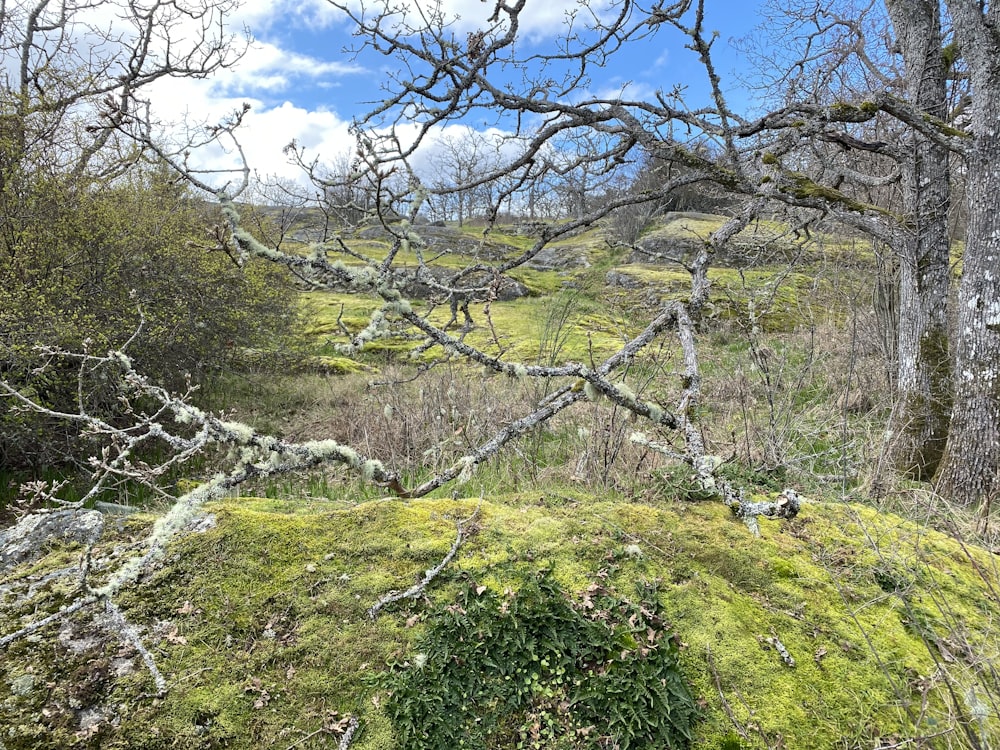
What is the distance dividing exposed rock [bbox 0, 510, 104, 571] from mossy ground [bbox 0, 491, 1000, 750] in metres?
0.09

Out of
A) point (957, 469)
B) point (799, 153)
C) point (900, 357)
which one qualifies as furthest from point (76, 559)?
point (799, 153)

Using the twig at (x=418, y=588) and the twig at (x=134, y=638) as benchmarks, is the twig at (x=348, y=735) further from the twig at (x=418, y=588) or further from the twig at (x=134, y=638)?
the twig at (x=134, y=638)

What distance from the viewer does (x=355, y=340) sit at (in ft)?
5.63

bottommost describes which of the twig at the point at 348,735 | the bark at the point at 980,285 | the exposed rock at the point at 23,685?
the twig at the point at 348,735

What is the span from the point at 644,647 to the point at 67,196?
26.5 feet

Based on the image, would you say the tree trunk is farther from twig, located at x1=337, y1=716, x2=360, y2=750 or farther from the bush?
the bush

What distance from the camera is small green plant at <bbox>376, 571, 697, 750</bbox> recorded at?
1467 mm

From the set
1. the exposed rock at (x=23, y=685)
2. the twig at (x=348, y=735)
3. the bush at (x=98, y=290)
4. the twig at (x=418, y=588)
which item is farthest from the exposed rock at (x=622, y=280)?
the exposed rock at (x=23, y=685)

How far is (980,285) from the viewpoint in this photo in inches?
178

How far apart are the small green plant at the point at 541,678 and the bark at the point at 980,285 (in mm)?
4491

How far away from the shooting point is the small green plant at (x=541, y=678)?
4.81ft

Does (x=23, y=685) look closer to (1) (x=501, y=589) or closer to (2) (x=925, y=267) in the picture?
→ (1) (x=501, y=589)

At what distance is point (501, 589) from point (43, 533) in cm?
162

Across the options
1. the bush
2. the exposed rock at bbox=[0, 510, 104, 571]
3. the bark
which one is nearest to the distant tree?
the bush
